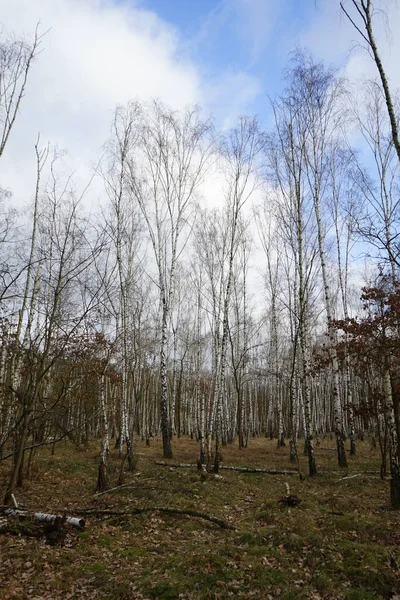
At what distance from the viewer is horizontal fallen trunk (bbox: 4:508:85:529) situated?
254 inches

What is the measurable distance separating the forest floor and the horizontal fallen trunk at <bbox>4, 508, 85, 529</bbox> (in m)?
0.15

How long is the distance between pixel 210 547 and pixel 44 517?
293cm

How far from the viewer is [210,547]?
591 centimetres

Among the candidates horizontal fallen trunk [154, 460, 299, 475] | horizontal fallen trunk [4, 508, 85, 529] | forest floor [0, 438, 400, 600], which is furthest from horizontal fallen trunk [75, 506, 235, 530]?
horizontal fallen trunk [154, 460, 299, 475]

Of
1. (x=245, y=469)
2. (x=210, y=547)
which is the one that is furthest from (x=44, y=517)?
(x=245, y=469)

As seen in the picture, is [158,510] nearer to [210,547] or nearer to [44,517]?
[210,547]

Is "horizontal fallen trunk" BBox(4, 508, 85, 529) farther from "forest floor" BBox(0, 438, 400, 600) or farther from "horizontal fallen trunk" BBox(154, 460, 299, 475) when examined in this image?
"horizontal fallen trunk" BBox(154, 460, 299, 475)

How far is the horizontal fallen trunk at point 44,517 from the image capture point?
6453 mm

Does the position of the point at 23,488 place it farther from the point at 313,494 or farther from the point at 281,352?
the point at 281,352

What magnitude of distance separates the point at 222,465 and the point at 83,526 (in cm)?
763

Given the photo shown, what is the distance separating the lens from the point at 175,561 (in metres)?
5.43

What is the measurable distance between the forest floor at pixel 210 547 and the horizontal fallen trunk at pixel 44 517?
0.49ft

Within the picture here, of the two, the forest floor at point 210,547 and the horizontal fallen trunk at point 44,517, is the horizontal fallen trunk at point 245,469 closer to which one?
the forest floor at point 210,547

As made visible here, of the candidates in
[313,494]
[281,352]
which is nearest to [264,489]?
[313,494]
